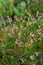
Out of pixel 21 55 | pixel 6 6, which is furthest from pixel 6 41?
pixel 6 6

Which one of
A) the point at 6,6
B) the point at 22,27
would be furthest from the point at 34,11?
the point at 22,27

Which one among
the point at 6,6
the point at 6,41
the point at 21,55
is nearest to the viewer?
the point at 21,55

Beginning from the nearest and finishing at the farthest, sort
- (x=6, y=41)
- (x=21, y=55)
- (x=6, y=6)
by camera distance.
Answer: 1. (x=21, y=55)
2. (x=6, y=41)
3. (x=6, y=6)

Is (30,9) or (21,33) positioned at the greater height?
(21,33)

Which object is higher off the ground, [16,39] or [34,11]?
[16,39]

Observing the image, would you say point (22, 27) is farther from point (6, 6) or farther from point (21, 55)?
point (6, 6)

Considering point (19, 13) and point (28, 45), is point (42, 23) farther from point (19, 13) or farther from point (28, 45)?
point (19, 13)

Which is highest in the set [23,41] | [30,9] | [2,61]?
[23,41]

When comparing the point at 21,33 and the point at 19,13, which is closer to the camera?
the point at 21,33

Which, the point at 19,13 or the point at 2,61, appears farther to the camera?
the point at 19,13
